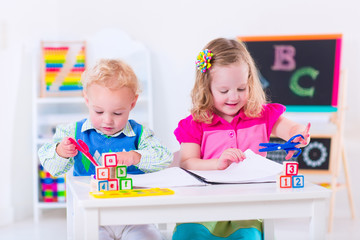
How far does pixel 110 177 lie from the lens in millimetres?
1092

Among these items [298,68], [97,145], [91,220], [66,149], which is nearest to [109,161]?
[91,220]

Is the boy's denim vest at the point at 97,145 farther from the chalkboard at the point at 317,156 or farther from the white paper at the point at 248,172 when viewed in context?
the chalkboard at the point at 317,156

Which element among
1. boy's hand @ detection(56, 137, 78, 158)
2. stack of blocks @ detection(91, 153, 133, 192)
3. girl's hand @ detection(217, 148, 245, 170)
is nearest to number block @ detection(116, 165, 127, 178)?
stack of blocks @ detection(91, 153, 133, 192)

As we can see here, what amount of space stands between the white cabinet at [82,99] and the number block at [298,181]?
229 centimetres

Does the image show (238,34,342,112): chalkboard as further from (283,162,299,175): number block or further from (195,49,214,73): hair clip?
(283,162,299,175): number block

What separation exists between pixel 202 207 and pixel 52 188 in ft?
8.28

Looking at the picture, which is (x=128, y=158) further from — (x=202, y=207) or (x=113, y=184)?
(x=202, y=207)

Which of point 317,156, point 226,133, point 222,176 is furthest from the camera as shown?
point 317,156

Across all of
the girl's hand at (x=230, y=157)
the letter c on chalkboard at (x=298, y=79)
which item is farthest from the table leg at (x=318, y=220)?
the letter c on chalkboard at (x=298, y=79)

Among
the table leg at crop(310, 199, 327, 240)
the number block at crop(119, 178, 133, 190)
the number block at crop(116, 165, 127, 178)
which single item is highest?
the number block at crop(116, 165, 127, 178)

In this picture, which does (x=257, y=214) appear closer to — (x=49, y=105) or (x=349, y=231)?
(x=349, y=231)

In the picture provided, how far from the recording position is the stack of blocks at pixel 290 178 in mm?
1117

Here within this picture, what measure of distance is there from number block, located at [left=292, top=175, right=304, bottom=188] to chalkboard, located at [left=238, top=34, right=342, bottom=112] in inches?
84.5

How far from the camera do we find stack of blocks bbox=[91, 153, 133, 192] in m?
1.07
